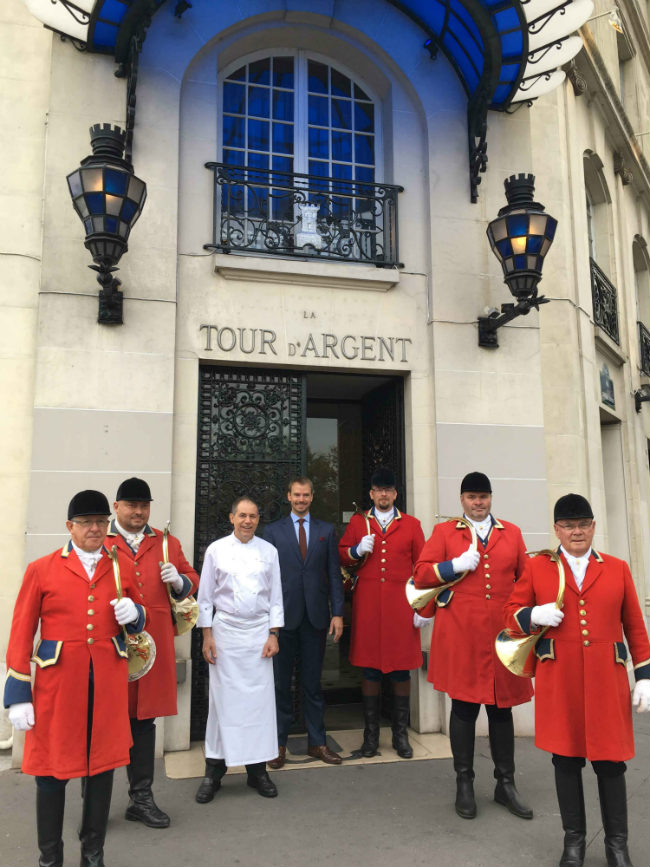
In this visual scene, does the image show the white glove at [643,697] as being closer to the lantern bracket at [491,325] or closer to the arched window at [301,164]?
the lantern bracket at [491,325]

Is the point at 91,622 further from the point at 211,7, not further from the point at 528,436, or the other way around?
the point at 211,7

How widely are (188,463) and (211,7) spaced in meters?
4.41

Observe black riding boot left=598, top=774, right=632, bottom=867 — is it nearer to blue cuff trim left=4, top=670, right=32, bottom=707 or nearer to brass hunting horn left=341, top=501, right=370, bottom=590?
brass hunting horn left=341, top=501, right=370, bottom=590

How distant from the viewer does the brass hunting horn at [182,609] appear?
4.84m

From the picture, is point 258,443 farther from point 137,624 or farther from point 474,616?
point 137,624

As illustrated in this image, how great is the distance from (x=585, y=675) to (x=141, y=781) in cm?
284

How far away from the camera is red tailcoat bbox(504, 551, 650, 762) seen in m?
3.74

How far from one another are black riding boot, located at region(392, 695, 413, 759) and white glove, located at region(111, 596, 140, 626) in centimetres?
292

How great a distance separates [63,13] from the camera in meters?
6.08

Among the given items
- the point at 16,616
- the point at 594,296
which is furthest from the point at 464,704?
the point at 594,296

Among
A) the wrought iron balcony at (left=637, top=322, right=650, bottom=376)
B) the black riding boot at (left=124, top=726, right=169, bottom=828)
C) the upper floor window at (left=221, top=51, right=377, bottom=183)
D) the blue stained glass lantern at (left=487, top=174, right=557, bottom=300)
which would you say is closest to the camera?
the black riding boot at (left=124, top=726, right=169, bottom=828)

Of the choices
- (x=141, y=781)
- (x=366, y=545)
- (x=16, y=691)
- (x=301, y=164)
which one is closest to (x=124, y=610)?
(x=16, y=691)

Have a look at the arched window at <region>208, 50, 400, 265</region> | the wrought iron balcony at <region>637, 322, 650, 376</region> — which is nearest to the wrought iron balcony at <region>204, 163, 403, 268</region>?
the arched window at <region>208, 50, 400, 265</region>

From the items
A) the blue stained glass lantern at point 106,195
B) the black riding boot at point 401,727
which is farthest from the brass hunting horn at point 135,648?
the blue stained glass lantern at point 106,195
